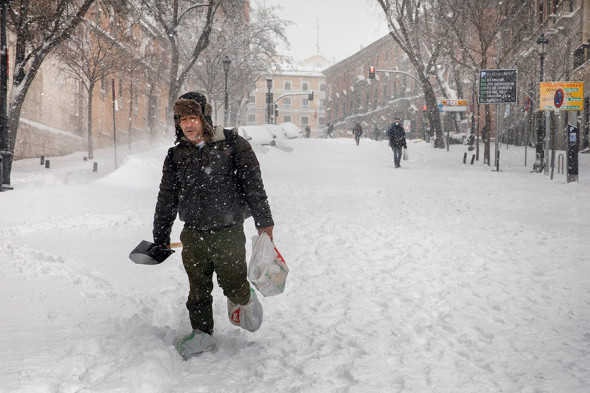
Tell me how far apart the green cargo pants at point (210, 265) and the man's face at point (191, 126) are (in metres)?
0.59

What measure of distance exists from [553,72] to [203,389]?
27.8 m

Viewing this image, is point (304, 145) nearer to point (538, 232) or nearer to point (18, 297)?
point (538, 232)

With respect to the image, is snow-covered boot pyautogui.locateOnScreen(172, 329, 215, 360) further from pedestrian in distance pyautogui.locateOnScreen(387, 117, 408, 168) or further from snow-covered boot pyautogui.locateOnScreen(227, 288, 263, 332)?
pedestrian in distance pyautogui.locateOnScreen(387, 117, 408, 168)

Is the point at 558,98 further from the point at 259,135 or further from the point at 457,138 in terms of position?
the point at 457,138

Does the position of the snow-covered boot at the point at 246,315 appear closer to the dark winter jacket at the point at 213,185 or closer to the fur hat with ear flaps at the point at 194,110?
the dark winter jacket at the point at 213,185

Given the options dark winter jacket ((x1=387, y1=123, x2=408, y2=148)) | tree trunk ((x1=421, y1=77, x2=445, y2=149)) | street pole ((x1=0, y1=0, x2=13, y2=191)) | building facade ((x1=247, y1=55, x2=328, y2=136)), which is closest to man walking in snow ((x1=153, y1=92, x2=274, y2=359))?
street pole ((x1=0, y1=0, x2=13, y2=191))

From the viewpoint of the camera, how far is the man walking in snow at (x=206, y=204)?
3.41m

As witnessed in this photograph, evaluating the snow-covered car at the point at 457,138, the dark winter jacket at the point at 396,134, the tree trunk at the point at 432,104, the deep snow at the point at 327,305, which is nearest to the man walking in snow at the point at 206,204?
the deep snow at the point at 327,305

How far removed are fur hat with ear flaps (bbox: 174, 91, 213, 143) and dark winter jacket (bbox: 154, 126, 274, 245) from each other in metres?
0.06

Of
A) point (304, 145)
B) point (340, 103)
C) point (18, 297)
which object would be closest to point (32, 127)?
point (304, 145)

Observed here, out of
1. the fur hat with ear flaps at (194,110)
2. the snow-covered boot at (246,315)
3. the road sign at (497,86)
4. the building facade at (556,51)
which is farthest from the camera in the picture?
the building facade at (556,51)

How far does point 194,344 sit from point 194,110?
1468 mm

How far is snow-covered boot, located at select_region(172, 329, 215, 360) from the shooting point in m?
3.45

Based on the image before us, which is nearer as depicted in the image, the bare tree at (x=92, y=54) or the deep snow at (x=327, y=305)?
the deep snow at (x=327, y=305)
